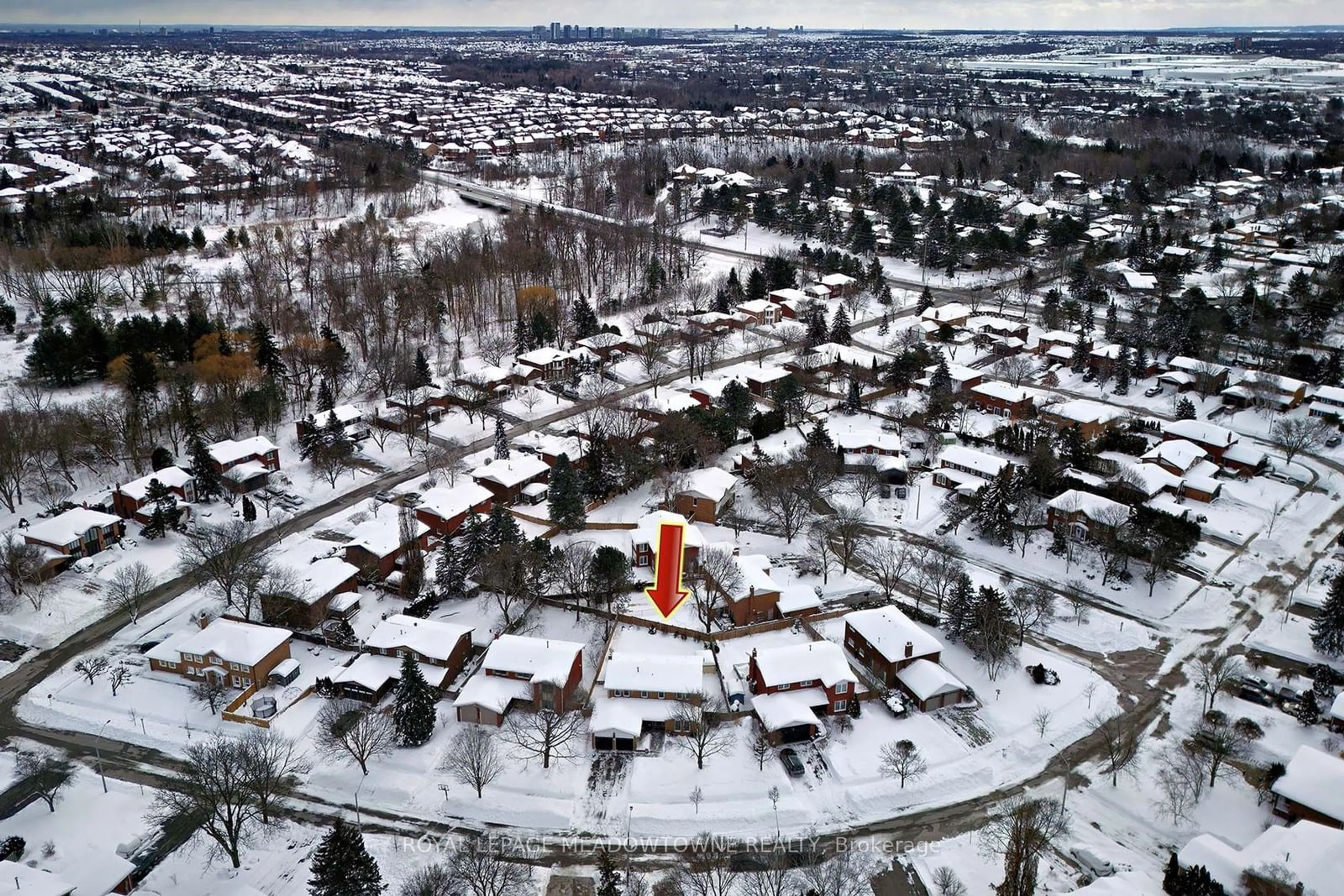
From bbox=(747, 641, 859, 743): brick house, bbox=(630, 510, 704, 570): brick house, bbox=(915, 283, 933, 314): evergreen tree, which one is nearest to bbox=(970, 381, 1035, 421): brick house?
bbox=(915, 283, 933, 314): evergreen tree

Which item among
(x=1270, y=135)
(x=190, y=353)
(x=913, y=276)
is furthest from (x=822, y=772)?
(x=1270, y=135)

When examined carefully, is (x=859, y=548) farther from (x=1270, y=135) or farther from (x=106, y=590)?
(x=1270, y=135)

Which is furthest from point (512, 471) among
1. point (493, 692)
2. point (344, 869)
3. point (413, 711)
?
point (344, 869)

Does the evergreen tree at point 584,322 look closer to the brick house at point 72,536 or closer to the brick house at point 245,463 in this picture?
the brick house at point 245,463

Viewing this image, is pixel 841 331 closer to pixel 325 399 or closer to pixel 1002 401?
pixel 1002 401

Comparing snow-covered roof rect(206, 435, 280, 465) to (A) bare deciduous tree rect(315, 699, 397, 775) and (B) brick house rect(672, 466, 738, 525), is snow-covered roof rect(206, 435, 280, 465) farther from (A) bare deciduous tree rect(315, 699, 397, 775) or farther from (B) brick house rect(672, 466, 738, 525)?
(B) brick house rect(672, 466, 738, 525)

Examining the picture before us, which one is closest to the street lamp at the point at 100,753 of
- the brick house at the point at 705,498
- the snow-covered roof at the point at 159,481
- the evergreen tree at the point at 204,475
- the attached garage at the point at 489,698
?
the attached garage at the point at 489,698
